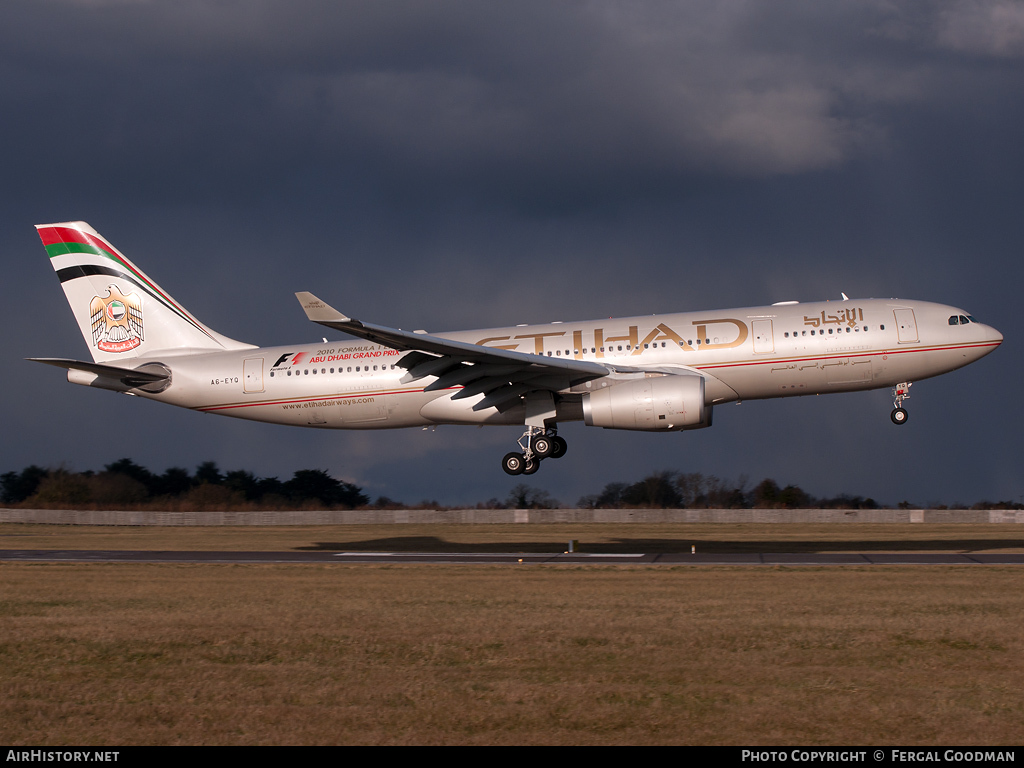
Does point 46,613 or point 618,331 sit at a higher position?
point 618,331

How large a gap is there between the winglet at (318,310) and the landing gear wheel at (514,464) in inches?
385

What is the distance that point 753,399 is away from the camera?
31953mm

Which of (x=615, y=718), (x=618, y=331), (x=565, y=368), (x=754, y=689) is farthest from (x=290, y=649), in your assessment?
(x=618, y=331)

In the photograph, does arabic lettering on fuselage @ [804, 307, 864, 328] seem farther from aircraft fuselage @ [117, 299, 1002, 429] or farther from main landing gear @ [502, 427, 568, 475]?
main landing gear @ [502, 427, 568, 475]

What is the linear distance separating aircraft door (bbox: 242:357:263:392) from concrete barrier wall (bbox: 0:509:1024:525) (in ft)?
77.2

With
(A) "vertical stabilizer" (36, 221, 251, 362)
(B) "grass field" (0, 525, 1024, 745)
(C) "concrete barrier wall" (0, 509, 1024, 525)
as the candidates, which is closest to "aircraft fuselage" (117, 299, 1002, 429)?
(A) "vertical stabilizer" (36, 221, 251, 362)

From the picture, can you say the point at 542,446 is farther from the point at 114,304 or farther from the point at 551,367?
the point at 114,304

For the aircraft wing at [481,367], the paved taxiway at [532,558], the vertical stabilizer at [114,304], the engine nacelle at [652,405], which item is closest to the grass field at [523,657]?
the paved taxiway at [532,558]

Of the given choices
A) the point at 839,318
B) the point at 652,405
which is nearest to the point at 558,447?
the point at 652,405

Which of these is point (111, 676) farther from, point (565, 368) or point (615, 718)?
point (565, 368)

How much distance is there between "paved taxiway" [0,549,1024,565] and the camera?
27469 millimetres

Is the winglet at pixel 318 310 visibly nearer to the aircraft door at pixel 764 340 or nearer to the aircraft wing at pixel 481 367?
the aircraft wing at pixel 481 367

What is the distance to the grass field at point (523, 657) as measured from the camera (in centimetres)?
1155
